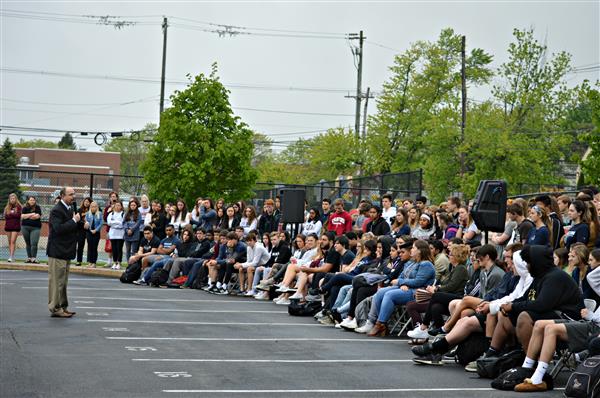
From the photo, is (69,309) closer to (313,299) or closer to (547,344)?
(313,299)

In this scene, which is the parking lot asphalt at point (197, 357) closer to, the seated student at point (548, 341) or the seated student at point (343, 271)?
the seated student at point (548, 341)

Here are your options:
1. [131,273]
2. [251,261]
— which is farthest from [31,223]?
[251,261]

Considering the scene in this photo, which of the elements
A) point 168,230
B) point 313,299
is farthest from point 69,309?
point 168,230

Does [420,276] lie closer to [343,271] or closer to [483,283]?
[483,283]

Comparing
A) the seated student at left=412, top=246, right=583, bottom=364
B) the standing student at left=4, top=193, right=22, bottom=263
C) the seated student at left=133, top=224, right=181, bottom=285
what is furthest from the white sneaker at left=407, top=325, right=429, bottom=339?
the standing student at left=4, top=193, right=22, bottom=263

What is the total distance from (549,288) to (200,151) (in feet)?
79.0

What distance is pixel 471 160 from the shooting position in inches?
2274

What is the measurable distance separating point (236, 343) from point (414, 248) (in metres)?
3.23

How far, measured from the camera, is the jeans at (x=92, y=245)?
27688 mm

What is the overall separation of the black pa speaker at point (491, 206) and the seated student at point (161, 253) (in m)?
12.0

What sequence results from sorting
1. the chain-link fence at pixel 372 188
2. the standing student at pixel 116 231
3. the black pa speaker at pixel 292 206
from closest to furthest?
1. the black pa speaker at pixel 292 206
2. the standing student at pixel 116 231
3. the chain-link fence at pixel 372 188

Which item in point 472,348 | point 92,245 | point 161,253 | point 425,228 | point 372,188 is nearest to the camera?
point 472,348

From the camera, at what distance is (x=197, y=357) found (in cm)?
1323

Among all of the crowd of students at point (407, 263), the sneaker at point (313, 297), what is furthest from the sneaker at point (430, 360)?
the sneaker at point (313, 297)
